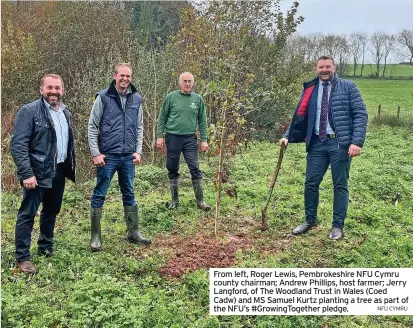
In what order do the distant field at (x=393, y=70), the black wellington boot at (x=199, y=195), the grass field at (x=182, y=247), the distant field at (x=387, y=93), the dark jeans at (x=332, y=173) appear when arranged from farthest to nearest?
the distant field at (x=387, y=93) < the distant field at (x=393, y=70) < the black wellington boot at (x=199, y=195) < the dark jeans at (x=332, y=173) < the grass field at (x=182, y=247)

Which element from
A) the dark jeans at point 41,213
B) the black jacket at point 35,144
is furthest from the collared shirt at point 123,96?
the dark jeans at point 41,213

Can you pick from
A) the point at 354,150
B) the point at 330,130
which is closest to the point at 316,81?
the point at 330,130

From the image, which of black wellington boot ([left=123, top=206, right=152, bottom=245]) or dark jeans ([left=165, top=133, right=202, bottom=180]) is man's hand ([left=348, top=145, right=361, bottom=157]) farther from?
black wellington boot ([left=123, top=206, right=152, bottom=245])

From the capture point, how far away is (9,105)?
14.9 metres

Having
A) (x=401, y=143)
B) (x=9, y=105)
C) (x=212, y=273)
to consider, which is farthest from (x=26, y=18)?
(x=212, y=273)

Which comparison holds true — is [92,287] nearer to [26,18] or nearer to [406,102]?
[26,18]

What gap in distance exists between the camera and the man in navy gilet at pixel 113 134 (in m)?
5.17

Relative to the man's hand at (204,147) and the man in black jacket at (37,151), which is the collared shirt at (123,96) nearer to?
the man in black jacket at (37,151)

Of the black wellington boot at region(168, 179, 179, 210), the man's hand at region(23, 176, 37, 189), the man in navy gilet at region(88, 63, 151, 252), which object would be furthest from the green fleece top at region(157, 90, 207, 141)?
the man's hand at region(23, 176, 37, 189)

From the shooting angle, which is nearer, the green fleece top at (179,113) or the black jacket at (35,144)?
the black jacket at (35,144)

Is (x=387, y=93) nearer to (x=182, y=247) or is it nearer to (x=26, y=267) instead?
(x=182, y=247)

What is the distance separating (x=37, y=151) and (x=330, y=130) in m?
3.53

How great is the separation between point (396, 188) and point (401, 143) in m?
6.76

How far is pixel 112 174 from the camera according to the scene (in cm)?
532
